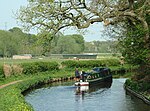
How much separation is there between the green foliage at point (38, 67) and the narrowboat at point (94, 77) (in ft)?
38.3

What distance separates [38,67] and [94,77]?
44.5ft

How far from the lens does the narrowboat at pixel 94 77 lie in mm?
47203

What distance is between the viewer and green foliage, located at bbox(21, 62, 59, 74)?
56969mm

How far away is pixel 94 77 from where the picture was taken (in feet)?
165

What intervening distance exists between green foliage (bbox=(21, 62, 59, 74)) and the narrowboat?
38.3 feet

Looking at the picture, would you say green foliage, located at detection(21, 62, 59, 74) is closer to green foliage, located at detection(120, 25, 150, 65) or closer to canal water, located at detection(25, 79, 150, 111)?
canal water, located at detection(25, 79, 150, 111)

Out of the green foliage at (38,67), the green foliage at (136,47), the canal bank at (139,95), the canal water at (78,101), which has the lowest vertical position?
the canal water at (78,101)

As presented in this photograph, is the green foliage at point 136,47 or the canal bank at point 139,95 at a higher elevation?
the green foliage at point 136,47

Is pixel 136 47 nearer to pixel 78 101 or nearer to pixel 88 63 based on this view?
pixel 78 101

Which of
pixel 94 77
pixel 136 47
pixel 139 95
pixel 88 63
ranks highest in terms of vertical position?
pixel 136 47

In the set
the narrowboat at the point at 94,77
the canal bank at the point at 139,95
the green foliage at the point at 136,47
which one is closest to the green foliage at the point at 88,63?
the narrowboat at the point at 94,77

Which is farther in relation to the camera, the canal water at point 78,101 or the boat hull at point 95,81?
the boat hull at point 95,81

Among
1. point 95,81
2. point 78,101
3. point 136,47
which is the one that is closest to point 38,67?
point 95,81

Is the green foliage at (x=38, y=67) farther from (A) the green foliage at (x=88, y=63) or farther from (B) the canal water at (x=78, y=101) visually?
(B) the canal water at (x=78, y=101)
